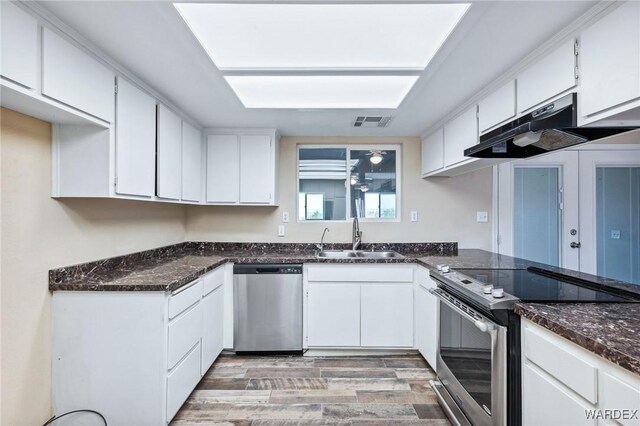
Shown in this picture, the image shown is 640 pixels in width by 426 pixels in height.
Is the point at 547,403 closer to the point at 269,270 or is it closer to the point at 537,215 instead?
the point at 269,270

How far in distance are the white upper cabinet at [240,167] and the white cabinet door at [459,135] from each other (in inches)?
66.1

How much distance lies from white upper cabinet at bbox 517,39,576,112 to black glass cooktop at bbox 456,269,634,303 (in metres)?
0.99

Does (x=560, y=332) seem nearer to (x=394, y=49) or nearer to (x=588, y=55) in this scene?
(x=588, y=55)

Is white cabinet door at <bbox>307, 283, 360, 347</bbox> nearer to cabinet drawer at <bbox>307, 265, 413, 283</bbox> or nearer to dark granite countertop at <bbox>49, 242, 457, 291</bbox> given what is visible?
cabinet drawer at <bbox>307, 265, 413, 283</bbox>

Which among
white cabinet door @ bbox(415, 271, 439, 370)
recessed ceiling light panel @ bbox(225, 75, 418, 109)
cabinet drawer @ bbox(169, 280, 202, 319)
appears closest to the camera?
cabinet drawer @ bbox(169, 280, 202, 319)

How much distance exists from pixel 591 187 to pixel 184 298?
407 centimetres

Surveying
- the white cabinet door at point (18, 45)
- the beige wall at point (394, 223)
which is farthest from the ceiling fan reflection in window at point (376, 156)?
the white cabinet door at point (18, 45)

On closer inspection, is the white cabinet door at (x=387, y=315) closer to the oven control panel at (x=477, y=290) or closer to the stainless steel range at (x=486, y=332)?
the stainless steel range at (x=486, y=332)

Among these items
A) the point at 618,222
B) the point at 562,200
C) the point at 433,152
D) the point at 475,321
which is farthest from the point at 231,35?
the point at 618,222

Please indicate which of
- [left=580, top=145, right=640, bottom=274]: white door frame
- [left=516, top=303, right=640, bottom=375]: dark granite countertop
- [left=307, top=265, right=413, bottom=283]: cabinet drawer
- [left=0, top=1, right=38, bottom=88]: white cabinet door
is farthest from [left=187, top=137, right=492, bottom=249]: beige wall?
[left=0, top=1, right=38, bottom=88]: white cabinet door

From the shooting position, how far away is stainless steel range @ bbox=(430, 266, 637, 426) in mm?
1346

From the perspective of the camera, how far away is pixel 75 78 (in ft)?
4.71

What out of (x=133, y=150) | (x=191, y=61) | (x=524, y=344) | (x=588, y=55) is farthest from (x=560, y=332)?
(x=133, y=150)

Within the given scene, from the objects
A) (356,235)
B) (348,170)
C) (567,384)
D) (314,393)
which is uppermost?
(348,170)
